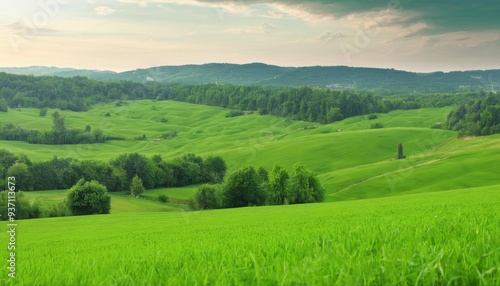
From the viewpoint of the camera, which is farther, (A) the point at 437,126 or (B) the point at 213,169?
(A) the point at 437,126

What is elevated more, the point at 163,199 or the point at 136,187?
the point at 136,187

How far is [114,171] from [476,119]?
434 ft

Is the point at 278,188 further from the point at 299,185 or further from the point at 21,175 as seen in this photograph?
the point at 21,175

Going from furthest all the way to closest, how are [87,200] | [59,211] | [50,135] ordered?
1. [50,135]
2. [87,200]
3. [59,211]

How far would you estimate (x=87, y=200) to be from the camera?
78.6 m

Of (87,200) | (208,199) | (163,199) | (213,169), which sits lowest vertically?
(163,199)

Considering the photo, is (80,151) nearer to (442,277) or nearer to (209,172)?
(209,172)

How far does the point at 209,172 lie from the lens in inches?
5167

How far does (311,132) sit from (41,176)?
382 ft

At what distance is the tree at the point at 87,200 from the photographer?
3108 inches

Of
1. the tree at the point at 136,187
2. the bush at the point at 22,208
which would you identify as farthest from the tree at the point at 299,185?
the bush at the point at 22,208

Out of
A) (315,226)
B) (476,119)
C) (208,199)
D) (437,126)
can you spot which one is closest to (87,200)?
(208,199)

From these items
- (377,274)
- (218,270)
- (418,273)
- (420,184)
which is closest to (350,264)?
(377,274)

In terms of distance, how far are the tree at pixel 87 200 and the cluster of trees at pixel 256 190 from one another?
59.4 feet
